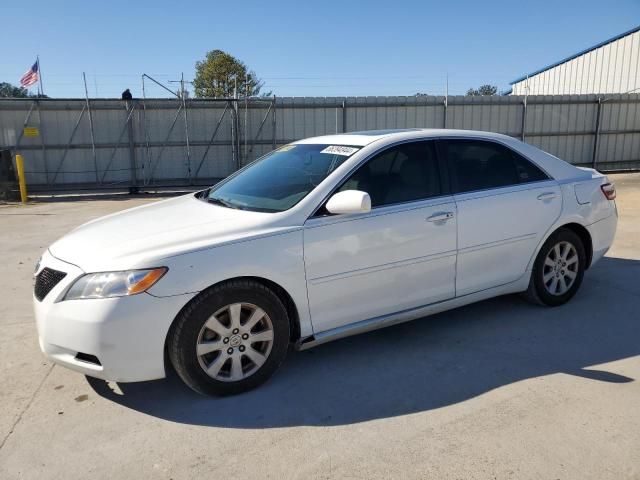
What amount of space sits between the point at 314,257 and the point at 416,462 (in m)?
1.31

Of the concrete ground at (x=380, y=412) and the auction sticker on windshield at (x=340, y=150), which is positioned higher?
the auction sticker on windshield at (x=340, y=150)

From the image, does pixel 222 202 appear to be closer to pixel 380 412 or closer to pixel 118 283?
pixel 118 283

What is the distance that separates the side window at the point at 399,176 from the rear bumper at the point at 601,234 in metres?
1.75

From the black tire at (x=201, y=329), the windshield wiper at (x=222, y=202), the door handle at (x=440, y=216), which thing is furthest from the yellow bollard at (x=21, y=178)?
the door handle at (x=440, y=216)

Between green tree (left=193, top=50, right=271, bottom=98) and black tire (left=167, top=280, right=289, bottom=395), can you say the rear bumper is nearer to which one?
black tire (left=167, top=280, right=289, bottom=395)

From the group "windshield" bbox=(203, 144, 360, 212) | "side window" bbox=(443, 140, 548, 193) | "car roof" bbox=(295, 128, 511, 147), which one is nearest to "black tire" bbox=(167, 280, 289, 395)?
"windshield" bbox=(203, 144, 360, 212)

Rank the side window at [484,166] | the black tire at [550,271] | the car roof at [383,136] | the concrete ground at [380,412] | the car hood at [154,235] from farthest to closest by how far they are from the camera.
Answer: the black tire at [550,271] → the side window at [484,166] → the car roof at [383,136] → the car hood at [154,235] → the concrete ground at [380,412]

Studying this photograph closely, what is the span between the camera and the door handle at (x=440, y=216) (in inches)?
148

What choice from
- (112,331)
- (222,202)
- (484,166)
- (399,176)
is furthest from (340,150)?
(112,331)

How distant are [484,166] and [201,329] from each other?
2538mm

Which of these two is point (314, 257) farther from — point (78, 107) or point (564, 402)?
point (78, 107)

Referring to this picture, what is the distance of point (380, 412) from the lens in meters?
3.06

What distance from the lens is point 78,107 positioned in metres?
15.2

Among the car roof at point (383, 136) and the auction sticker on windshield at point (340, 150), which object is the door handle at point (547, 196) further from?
the auction sticker on windshield at point (340, 150)
